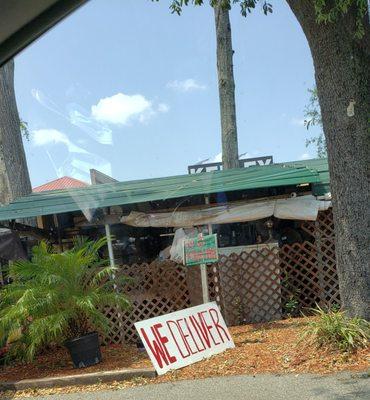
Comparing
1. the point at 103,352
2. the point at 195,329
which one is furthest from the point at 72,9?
the point at 103,352

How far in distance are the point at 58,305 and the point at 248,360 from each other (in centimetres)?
290

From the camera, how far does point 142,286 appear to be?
9633 mm

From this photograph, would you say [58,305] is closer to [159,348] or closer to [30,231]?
[159,348]

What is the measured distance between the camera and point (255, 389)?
555cm

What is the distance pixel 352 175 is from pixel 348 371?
2.44m

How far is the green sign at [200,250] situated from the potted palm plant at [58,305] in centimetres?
123

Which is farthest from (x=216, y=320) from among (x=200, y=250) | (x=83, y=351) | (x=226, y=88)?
(x=226, y=88)

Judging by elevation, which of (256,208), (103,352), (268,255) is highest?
(256,208)

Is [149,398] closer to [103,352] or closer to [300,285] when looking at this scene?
[103,352]

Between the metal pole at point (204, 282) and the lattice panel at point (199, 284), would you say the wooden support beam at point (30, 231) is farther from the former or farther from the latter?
the metal pole at point (204, 282)

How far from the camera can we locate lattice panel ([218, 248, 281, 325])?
9.67 metres

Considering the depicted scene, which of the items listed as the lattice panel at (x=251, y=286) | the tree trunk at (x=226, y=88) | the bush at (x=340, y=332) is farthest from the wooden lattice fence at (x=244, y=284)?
the tree trunk at (x=226, y=88)

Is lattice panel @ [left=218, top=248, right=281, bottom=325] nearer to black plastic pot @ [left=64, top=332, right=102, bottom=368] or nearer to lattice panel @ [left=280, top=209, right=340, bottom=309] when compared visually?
lattice panel @ [left=280, top=209, right=340, bottom=309]

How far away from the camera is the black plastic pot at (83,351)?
24.4 feet
